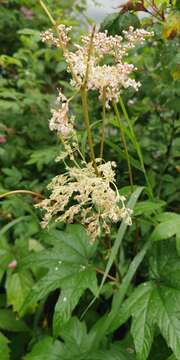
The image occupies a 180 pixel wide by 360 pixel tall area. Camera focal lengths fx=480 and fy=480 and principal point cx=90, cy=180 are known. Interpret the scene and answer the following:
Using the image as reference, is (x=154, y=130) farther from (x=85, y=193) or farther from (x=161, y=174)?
(x=85, y=193)

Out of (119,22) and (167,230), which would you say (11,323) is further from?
(119,22)

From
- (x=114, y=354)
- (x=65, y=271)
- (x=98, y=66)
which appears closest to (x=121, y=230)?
(x=65, y=271)

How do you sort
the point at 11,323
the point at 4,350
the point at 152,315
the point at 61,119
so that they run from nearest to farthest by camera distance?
the point at 61,119 → the point at 152,315 → the point at 4,350 → the point at 11,323

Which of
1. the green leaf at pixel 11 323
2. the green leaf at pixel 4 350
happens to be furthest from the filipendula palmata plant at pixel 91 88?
the green leaf at pixel 11 323

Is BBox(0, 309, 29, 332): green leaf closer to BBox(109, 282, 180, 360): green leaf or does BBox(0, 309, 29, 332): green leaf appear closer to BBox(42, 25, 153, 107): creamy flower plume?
BBox(109, 282, 180, 360): green leaf

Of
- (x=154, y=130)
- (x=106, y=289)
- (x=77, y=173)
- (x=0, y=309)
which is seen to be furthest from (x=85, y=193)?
(x=154, y=130)
